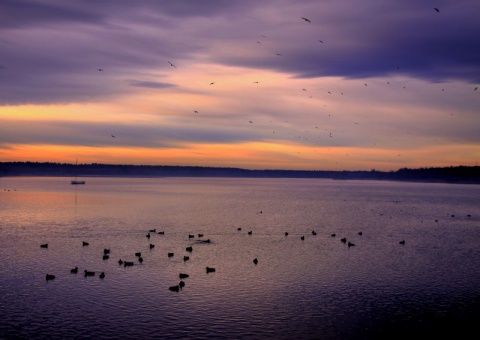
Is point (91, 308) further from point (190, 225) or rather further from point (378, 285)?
point (190, 225)

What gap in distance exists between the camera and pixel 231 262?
36812 millimetres

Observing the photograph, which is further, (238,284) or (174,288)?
(238,284)

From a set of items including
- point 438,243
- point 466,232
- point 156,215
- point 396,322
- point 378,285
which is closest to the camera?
point 396,322

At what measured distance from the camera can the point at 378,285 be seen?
1196 inches

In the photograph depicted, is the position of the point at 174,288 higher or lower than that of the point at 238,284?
higher

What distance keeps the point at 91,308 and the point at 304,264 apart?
683 inches

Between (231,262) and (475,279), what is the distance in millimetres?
16685

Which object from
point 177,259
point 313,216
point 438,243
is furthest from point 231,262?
point 313,216

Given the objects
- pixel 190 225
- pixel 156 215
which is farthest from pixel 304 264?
pixel 156 215

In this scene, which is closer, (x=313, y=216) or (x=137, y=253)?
(x=137, y=253)

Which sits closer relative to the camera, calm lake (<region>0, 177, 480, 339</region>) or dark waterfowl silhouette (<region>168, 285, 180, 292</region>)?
calm lake (<region>0, 177, 480, 339</region>)

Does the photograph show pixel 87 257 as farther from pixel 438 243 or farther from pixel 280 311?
pixel 438 243

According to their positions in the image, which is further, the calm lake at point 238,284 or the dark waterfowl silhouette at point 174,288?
the dark waterfowl silhouette at point 174,288

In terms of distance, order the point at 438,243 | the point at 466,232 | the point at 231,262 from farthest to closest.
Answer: the point at 466,232 < the point at 438,243 < the point at 231,262
